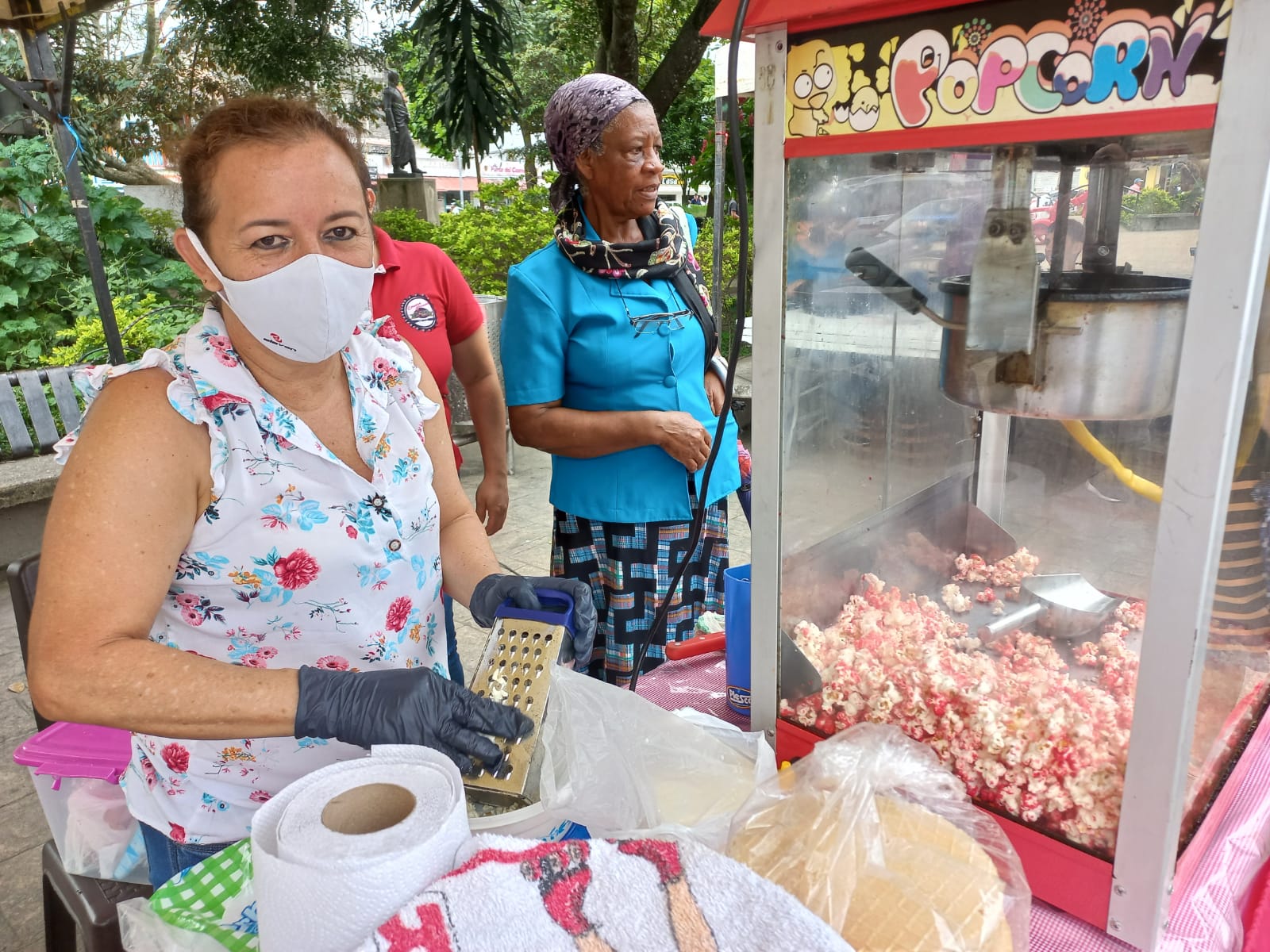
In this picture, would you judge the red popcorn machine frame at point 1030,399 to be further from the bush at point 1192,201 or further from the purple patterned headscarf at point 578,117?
the purple patterned headscarf at point 578,117

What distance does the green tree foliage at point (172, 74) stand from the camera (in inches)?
345

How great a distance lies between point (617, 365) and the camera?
188 cm

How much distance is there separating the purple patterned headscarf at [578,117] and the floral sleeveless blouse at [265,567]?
94 centimetres

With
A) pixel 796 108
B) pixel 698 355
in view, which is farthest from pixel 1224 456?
pixel 698 355

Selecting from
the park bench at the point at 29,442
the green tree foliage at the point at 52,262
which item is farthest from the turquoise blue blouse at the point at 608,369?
the green tree foliage at the point at 52,262

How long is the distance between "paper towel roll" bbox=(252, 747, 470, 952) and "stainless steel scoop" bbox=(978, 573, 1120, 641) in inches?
30.0

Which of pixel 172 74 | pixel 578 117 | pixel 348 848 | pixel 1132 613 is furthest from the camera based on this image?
pixel 172 74

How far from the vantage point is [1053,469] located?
1.13m

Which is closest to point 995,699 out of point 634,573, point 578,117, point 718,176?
point 634,573

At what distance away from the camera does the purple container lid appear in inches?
49.3

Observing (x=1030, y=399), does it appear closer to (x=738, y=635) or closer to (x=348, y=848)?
(x=738, y=635)

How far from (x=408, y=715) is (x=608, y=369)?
3.61 ft

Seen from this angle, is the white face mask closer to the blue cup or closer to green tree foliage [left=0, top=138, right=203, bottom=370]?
the blue cup

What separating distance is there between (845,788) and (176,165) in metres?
1.11
